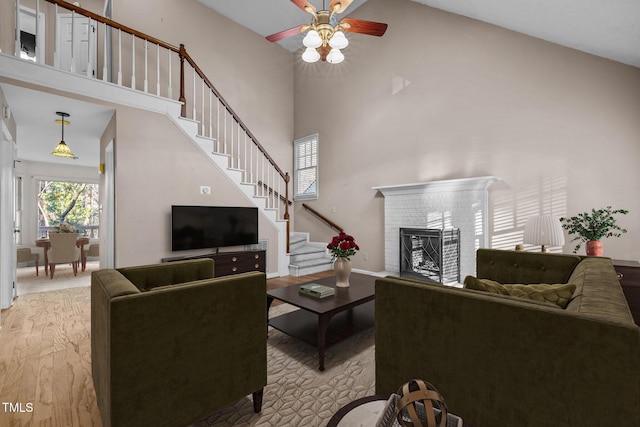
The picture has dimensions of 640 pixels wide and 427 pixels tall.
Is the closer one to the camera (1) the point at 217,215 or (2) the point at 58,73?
(2) the point at 58,73

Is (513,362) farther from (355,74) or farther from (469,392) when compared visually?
(355,74)

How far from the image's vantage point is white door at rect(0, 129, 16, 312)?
3.27 meters

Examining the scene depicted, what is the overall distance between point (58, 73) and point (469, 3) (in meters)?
5.05

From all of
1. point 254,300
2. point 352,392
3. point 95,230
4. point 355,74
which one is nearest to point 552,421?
point 352,392

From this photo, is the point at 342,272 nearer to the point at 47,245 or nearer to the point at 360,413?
the point at 360,413

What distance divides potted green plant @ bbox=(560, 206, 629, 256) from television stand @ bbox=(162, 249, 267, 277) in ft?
13.3

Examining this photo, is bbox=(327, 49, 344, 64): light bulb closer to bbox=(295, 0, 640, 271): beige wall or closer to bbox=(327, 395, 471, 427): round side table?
bbox=(295, 0, 640, 271): beige wall

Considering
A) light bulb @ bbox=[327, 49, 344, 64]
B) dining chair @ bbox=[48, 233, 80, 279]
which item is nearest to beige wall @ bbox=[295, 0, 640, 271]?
light bulb @ bbox=[327, 49, 344, 64]

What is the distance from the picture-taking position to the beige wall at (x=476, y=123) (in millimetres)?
3266

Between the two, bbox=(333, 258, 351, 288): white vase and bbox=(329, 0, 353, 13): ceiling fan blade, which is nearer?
bbox=(329, 0, 353, 13): ceiling fan blade

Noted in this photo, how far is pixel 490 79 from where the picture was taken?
3982 mm

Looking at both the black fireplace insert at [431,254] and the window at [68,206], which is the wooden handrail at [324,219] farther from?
the window at [68,206]

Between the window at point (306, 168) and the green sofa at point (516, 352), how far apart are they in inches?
202

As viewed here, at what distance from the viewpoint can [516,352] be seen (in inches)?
42.3
